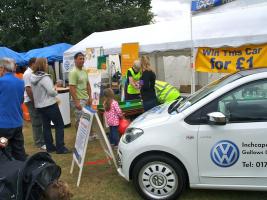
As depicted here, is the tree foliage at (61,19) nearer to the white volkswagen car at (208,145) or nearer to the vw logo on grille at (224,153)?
the white volkswagen car at (208,145)

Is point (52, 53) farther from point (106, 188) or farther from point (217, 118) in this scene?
point (217, 118)

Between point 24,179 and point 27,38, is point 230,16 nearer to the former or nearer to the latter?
point 24,179

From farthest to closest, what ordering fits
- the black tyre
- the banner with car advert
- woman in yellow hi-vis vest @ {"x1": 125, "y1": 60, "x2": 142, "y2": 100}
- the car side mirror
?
woman in yellow hi-vis vest @ {"x1": 125, "y1": 60, "x2": 142, "y2": 100}, the banner with car advert, the black tyre, the car side mirror

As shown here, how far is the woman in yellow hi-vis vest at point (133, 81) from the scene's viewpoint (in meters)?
9.90

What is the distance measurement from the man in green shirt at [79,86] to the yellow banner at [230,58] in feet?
10.8

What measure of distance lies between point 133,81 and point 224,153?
18.9 ft

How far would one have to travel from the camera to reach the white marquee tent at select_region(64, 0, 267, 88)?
346 inches

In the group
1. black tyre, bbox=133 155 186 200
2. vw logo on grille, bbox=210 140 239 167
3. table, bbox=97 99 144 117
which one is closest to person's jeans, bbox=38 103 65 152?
table, bbox=97 99 144 117

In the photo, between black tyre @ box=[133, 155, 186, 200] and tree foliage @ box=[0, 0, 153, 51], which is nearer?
black tyre @ box=[133, 155, 186, 200]

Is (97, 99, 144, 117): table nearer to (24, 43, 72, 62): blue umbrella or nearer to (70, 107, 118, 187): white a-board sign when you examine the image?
(70, 107, 118, 187): white a-board sign

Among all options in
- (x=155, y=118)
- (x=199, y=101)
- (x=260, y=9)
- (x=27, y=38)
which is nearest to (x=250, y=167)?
(x=199, y=101)

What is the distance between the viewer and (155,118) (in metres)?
4.91

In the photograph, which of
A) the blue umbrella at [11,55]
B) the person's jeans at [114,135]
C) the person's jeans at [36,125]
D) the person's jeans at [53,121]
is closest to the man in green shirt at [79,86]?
the person's jeans at [53,121]

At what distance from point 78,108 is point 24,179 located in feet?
15.6
